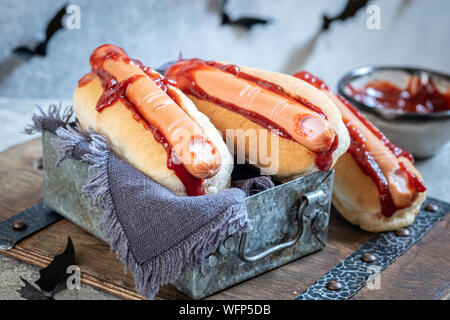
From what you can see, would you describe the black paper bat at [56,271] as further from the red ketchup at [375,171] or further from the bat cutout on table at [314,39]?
the bat cutout on table at [314,39]

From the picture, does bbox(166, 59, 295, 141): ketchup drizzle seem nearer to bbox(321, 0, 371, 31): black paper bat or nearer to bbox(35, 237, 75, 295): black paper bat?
bbox(35, 237, 75, 295): black paper bat

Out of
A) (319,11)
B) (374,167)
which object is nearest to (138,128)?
(374,167)

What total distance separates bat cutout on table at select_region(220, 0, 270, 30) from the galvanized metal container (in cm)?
165

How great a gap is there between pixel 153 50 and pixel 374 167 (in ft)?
4.83

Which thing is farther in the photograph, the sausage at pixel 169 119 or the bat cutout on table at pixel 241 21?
the bat cutout on table at pixel 241 21

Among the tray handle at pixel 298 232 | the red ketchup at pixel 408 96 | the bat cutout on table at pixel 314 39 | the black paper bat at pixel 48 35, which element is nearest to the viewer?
the tray handle at pixel 298 232

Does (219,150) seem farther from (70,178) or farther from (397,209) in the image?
(397,209)

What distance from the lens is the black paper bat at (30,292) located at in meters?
1.06

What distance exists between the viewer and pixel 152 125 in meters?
1.08

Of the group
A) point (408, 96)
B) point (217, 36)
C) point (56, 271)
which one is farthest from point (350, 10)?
point (56, 271)

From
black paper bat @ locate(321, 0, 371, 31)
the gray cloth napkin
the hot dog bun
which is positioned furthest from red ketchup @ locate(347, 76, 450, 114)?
black paper bat @ locate(321, 0, 371, 31)

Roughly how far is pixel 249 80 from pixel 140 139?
263 millimetres

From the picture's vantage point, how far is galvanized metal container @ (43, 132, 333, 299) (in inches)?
40.2

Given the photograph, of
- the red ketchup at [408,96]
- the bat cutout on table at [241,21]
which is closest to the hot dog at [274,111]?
the red ketchup at [408,96]
